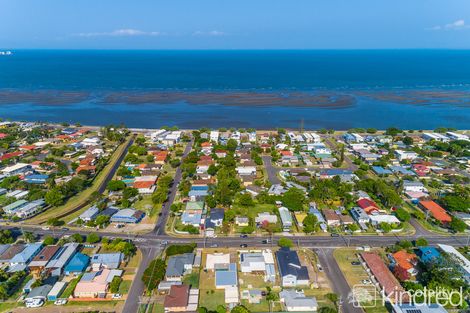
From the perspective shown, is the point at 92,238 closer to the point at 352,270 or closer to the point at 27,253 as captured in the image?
the point at 27,253

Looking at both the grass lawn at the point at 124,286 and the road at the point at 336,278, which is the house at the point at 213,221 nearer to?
the grass lawn at the point at 124,286

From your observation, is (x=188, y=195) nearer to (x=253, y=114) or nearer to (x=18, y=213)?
→ (x=18, y=213)

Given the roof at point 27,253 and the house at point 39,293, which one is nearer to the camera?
the house at point 39,293

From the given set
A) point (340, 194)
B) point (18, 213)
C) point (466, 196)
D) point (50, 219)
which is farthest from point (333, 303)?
point (18, 213)

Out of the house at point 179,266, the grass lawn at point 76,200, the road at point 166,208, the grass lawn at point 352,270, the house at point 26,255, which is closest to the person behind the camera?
the grass lawn at point 352,270

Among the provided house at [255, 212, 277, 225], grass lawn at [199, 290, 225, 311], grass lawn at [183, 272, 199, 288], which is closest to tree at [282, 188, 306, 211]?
house at [255, 212, 277, 225]

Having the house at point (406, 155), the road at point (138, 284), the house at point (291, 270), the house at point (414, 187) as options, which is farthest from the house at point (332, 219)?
the house at point (406, 155)

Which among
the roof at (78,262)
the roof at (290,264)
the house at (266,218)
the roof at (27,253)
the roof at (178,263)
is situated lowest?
the roof at (27,253)
